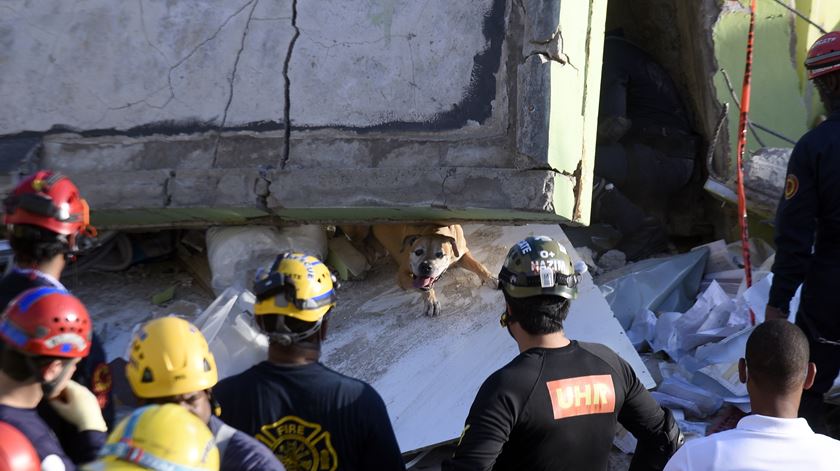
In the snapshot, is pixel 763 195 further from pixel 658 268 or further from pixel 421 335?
pixel 421 335

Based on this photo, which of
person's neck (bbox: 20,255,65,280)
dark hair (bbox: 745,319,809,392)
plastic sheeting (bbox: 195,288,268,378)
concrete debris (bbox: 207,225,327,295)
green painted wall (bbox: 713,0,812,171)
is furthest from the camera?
green painted wall (bbox: 713,0,812,171)

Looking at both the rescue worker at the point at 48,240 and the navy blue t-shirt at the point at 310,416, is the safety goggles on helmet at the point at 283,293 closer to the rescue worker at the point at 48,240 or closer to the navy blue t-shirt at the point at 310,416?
the navy blue t-shirt at the point at 310,416

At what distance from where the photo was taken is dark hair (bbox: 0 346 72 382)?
1.98 metres

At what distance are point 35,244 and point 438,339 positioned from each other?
2284 millimetres

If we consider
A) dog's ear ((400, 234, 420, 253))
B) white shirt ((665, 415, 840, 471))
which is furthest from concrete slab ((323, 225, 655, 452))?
white shirt ((665, 415, 840, 471))

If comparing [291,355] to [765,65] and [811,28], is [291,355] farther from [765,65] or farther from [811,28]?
[811,28]

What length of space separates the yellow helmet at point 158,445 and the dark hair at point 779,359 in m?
1.25

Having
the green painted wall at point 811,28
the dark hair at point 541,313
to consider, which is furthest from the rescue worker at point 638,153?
the dark hair at point 541,313

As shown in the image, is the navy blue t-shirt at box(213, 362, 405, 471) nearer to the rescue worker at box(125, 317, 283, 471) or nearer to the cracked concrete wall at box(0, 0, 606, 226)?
the rescue worker at box(125, 317, 283, 471)

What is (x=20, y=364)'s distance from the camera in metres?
1.98

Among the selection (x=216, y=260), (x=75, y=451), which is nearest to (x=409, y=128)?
(x=216, y=260)

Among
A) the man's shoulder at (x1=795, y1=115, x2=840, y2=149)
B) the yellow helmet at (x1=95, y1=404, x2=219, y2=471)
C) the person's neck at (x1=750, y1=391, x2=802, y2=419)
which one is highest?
the man's shoulder at (x1=795, y1=115, x2=840, y2=149)

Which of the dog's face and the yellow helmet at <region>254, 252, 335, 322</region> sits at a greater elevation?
the yellow helmet at <region>254, 252, 335, 322</region>

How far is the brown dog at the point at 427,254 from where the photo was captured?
178 inches
